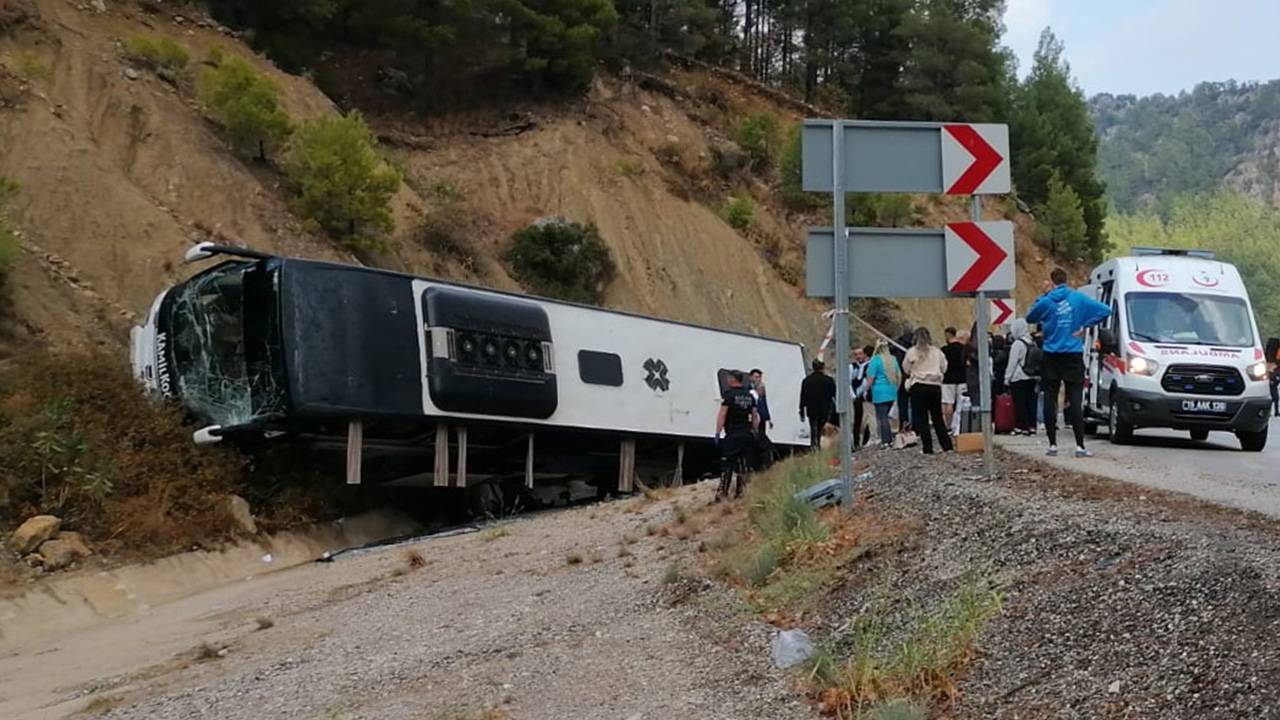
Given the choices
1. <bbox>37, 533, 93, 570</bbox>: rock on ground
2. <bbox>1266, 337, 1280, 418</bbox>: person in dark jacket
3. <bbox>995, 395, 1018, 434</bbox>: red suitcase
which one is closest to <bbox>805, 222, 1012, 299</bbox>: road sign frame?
<bbox>995, 395, 1018, 434</bbox>: red suitcase

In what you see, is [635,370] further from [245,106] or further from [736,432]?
[245,106]

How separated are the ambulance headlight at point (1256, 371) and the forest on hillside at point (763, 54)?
26141mm

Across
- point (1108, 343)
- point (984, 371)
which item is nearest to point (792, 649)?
point (984, 371)

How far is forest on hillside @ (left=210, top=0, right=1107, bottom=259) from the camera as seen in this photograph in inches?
1374

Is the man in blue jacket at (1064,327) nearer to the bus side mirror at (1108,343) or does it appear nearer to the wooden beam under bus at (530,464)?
the bus side mirror at (1108,343)

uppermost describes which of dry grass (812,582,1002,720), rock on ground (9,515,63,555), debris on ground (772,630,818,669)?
dry grass (812,582,1002,720)

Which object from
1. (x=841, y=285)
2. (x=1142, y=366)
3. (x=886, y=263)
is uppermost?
(x=886, y=263)

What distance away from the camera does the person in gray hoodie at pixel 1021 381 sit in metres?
15.8

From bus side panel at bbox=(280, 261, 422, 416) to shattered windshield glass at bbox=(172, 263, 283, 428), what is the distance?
0.57 meters

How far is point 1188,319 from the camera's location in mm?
15414

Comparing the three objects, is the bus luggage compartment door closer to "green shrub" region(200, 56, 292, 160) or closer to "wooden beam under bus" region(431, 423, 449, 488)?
"wooden beam under bus" region(431, 423, 449, 488)

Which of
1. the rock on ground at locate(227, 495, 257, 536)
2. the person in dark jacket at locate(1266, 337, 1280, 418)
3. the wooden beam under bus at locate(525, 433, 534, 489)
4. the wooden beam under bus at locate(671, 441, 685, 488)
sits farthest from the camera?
the wooden beam under bus at locate(671, 441, 685, 488)

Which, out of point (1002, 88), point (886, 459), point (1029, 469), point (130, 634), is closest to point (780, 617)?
point (1029, 469)

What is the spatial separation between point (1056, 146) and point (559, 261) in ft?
110
